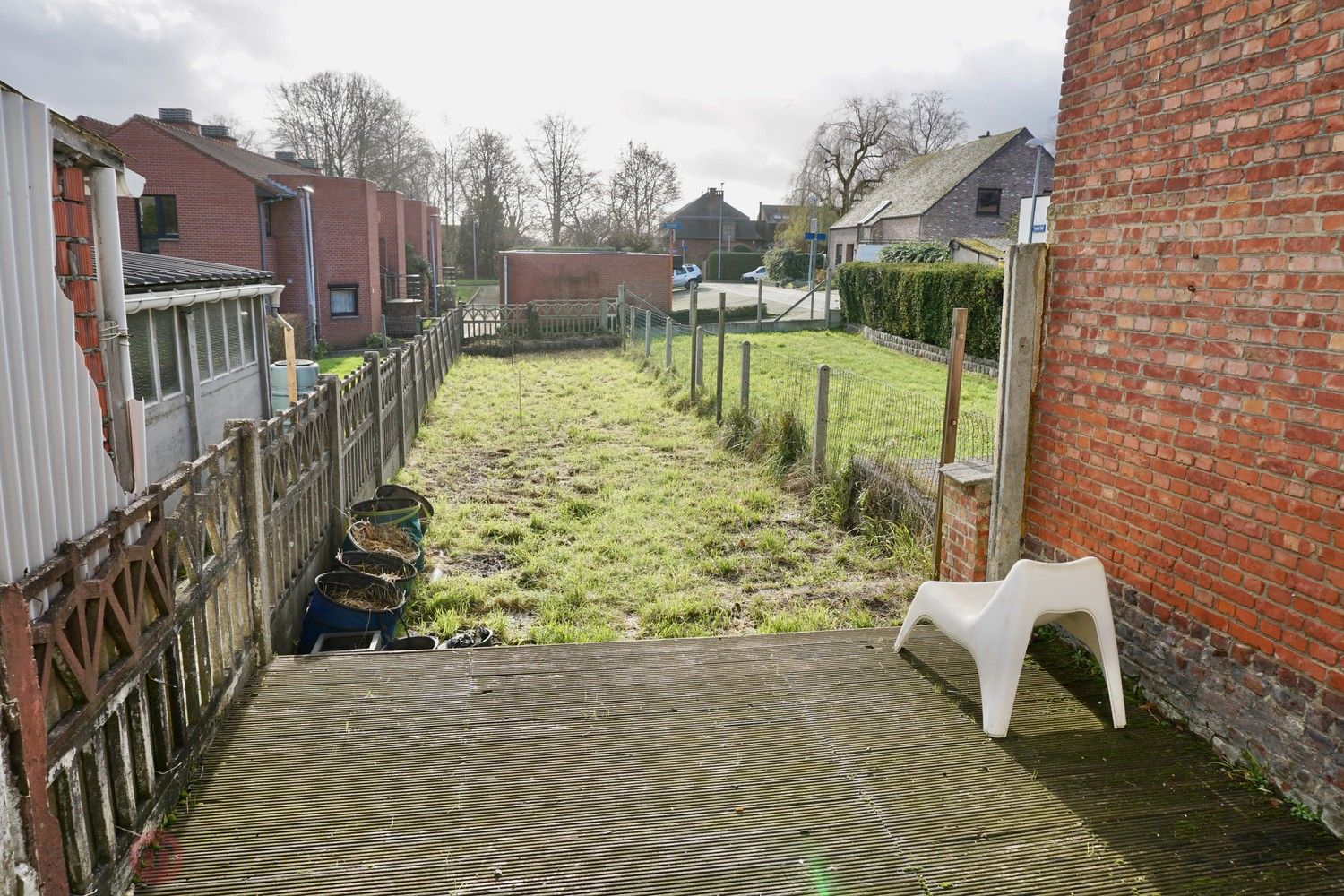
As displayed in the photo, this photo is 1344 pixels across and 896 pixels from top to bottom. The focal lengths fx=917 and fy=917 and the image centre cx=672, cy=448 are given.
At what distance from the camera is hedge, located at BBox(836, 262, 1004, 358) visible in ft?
62.2

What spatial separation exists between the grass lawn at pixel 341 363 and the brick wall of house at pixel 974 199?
2348 centimetres

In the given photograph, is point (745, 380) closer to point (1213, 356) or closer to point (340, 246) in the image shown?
point (1213, 356)

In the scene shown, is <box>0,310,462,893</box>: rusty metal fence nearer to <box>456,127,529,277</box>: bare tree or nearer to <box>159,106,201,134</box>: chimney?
<box>159,106,201,134</box>: chimney

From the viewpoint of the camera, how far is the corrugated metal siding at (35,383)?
2.52m

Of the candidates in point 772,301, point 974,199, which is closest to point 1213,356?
point 772,301

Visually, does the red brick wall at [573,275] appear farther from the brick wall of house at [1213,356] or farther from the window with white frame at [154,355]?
the brick wall of house at [1213,356]

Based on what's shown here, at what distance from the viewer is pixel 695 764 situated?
3.74m

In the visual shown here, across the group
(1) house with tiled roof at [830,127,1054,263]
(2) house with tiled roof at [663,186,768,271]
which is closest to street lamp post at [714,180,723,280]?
(2) house with tiled roof at [663,186,768,271]

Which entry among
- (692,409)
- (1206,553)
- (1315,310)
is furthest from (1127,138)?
(692,409)

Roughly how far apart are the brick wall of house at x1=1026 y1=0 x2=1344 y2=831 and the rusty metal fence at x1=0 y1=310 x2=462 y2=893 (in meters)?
4.13

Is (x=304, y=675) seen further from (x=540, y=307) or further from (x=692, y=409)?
(x=540, y=307)

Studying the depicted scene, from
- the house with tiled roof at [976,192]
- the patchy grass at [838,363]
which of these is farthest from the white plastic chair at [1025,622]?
the house with tiled roof at [976,192]

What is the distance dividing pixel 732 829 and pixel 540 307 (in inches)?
914

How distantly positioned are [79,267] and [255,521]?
141 cm
